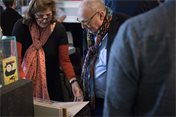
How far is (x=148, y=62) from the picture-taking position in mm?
891

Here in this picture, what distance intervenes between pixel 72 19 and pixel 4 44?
317cm

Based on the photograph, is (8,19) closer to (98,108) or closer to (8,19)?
(8,19)

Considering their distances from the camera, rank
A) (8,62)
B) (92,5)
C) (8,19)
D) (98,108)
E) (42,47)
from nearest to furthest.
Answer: (8,62), (92,5), (98,108), (42,47), (8,19)

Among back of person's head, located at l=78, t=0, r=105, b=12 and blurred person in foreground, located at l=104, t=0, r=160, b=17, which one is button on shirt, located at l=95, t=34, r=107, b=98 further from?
blurred person in foreground, located at l=104, t=0, r=160, b=17

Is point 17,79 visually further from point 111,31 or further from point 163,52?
point 163,52

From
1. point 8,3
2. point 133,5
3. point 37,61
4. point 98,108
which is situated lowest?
point 98,108

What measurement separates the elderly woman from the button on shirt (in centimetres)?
19

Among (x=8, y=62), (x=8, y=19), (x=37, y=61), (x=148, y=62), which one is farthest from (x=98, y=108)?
(x=8, y=19)

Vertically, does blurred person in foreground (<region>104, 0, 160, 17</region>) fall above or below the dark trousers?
above

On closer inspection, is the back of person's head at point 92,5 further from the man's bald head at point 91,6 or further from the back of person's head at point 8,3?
the back of person's head at point 8,3

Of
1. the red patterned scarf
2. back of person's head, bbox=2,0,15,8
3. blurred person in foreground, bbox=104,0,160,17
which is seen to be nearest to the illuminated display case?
the red patterned scarf

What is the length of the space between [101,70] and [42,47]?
19.6 inches

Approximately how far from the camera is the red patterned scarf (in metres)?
2.09

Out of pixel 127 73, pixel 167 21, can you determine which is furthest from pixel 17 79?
pixel 167 21
